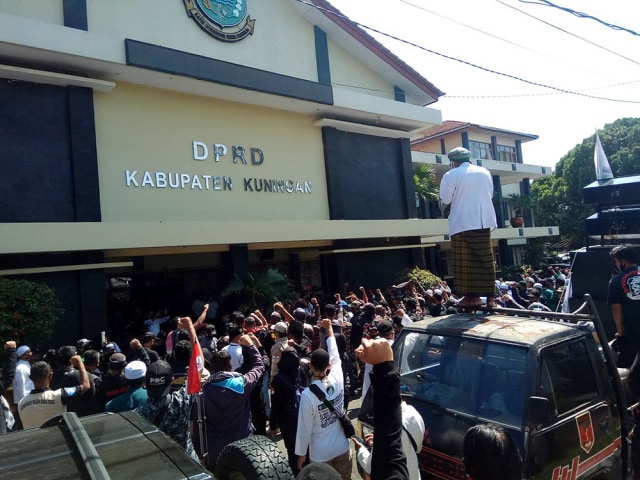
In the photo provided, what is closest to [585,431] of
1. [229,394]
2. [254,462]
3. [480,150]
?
[254,462]

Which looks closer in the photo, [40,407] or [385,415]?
[385,415]

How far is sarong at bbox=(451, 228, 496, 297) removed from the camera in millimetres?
4750

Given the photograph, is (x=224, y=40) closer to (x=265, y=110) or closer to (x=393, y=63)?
(x=265, y=110)

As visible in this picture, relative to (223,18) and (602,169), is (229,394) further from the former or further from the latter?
(223,18)

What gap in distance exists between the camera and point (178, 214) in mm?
12289

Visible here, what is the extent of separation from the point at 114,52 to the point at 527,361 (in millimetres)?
10718

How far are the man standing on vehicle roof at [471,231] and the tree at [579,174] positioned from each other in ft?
105

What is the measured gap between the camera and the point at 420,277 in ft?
52.1

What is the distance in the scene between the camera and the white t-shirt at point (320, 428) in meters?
3.57

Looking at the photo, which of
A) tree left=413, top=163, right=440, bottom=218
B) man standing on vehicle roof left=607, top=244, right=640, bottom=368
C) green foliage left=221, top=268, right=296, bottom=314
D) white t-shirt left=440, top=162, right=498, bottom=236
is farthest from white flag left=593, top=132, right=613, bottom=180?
tree left=413, top=163, right=440, bottom=218

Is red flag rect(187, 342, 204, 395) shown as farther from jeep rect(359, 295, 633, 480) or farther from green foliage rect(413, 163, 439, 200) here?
green foliage rect(413, 163, 439, 200)

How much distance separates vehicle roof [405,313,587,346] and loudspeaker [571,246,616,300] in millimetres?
2859

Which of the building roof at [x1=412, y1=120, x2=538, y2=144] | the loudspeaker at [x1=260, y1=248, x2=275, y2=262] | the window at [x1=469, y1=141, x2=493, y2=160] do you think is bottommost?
the loudspeaker at [x1=260, y1=248, x2=275, y2=262]

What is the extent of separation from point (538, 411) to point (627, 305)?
2412 millimetres
